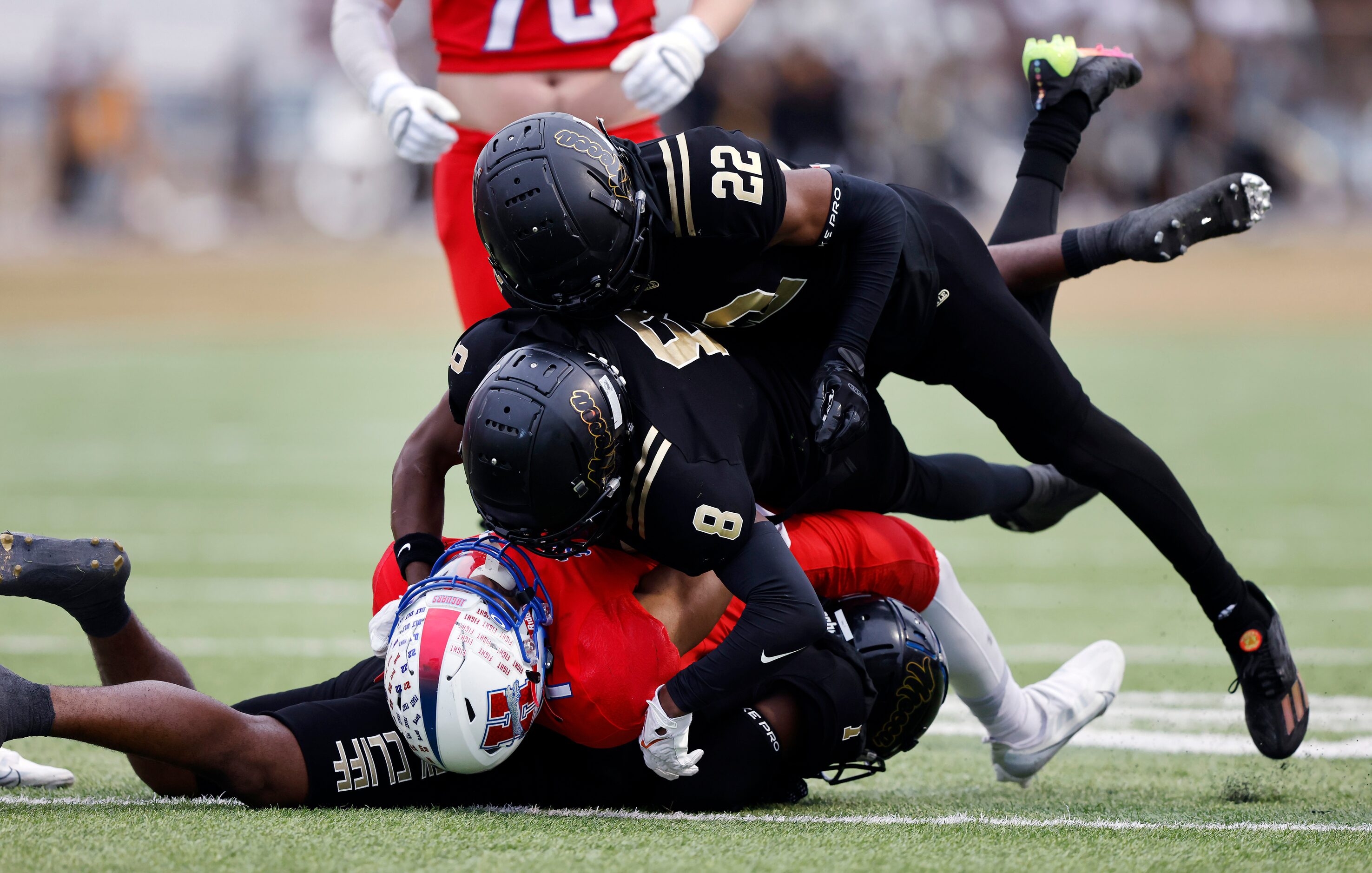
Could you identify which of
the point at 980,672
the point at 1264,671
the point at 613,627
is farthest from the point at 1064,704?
the point at 613,627

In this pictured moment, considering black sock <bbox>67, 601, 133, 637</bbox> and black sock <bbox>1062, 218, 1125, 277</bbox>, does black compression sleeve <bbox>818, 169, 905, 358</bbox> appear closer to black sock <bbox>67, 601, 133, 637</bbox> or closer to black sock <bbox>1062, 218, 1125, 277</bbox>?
black sock <bbox>1062, 218, 1125, 277</bbox>

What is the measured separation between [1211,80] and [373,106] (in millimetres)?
13203

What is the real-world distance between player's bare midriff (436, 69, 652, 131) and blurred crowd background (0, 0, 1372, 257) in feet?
33.9

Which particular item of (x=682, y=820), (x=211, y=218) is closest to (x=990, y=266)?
(x=682, y=820)

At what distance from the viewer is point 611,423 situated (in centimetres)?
275

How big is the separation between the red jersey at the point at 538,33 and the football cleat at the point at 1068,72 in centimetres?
110

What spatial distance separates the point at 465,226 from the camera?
3916mm

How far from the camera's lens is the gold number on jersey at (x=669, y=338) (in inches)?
118

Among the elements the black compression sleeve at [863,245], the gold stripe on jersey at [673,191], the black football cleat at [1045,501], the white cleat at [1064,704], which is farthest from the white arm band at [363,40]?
the white cleat at [1064,704]

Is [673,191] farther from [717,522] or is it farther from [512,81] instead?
[512,81]

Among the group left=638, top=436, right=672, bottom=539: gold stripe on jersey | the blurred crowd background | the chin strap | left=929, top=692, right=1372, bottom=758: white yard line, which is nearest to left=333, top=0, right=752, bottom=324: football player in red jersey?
the chin strap

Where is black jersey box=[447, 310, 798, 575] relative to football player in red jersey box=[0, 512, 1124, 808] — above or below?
above

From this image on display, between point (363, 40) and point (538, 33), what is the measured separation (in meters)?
0.59

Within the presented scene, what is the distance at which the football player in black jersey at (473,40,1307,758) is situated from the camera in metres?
2.88
